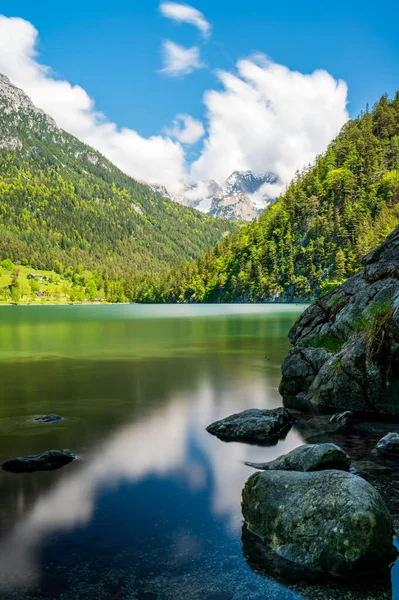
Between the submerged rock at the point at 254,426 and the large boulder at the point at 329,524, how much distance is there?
7.63 meters

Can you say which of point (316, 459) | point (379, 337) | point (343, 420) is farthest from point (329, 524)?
point (379, 337)

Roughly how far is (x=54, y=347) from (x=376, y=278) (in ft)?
117

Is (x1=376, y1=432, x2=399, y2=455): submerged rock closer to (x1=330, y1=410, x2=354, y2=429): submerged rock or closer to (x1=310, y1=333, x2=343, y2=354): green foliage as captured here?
(x1=330, y1=410, x2=354, y2=429): submerged rock

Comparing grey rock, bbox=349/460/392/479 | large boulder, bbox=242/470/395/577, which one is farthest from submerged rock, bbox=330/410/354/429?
large boulder, bbox=242/470/395/577

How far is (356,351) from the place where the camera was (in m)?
22.2

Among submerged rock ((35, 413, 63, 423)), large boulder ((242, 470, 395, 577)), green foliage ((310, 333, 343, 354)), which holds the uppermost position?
green foliage ((310, 333, 343, 354))

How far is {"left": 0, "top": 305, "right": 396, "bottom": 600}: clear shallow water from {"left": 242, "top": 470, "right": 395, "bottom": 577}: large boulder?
0.89 meters

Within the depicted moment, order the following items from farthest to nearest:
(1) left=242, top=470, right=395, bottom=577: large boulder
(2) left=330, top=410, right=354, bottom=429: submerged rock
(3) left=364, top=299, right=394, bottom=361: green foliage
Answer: (3) left=364, top=299, right=394, bottom=361: green foliage
(2) left=330, top=410, right=354, bottom=429: submerged rock
(1) left=242, top=470, right=395, bottom=577: large boulder


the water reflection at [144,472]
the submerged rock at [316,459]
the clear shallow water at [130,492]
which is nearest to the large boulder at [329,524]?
the clear shallow water at [130,492]

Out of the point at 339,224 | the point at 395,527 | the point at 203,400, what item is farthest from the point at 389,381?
the point at 339,224

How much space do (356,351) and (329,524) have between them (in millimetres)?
14567

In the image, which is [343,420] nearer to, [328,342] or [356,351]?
[356,351]

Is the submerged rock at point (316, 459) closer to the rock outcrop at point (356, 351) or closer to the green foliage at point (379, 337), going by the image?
the rock outcrop at point (356, 351)

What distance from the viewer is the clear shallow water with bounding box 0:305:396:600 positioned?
331 inches
